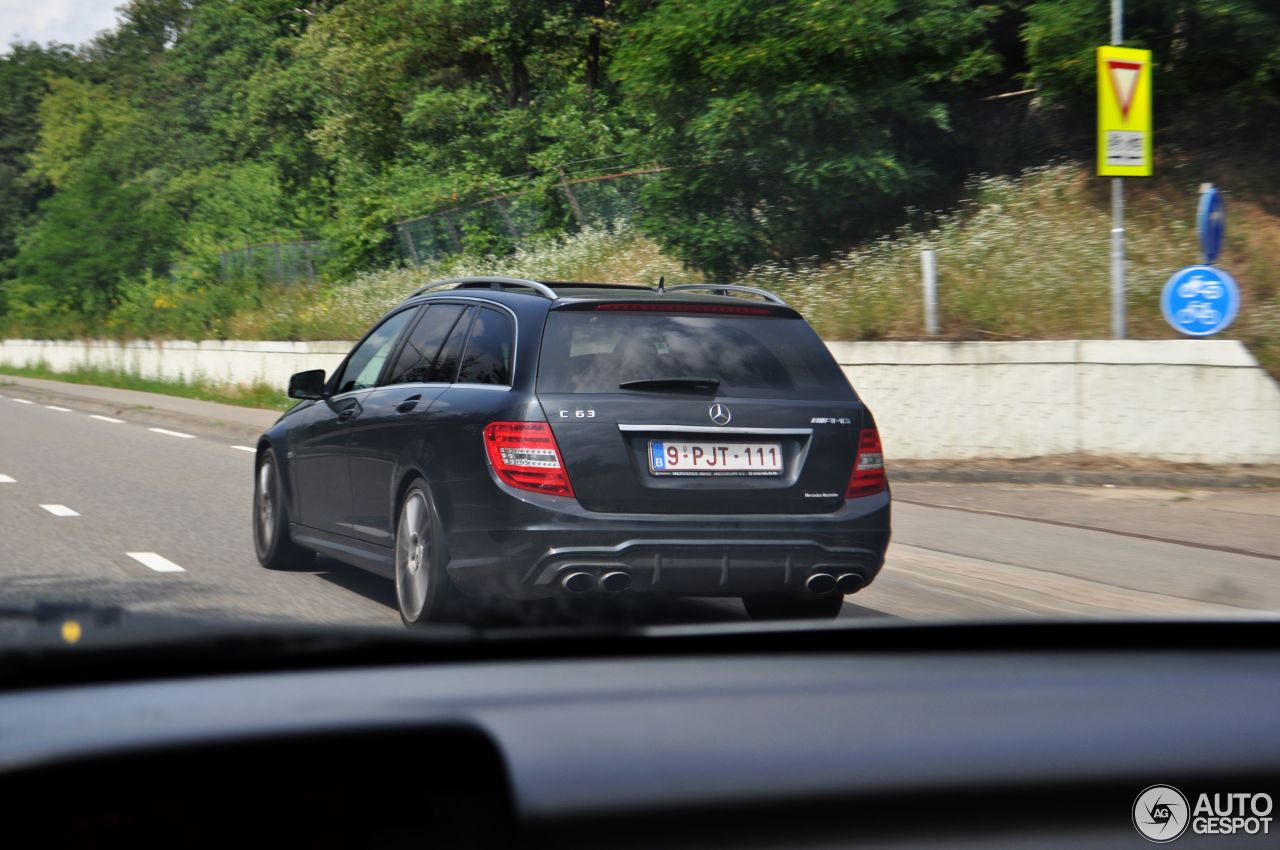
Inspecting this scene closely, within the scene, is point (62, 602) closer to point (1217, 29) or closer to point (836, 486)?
point (836, 486)

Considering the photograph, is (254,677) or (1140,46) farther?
(1140,46)

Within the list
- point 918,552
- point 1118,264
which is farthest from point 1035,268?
point 918,552

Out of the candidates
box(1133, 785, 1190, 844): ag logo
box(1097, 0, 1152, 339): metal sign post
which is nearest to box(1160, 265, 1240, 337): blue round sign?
box(1097, 0, 1152, 339): metal sign post

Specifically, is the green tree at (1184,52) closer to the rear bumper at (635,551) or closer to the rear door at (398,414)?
the rear door at (398,414)

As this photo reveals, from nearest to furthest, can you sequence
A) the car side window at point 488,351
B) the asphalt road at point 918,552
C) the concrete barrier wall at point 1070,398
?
the car side window at point 488,351 → the asphalt road at point 918,552 → the concrete barrier wall at point 1070,398

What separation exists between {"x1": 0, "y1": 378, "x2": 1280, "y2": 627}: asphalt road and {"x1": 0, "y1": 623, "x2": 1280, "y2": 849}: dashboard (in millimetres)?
2858

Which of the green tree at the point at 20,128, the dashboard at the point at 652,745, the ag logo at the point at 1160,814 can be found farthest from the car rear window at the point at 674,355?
the green tree at the point at 20,128

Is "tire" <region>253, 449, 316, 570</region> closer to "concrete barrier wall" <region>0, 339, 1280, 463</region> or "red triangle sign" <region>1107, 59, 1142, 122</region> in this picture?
"concrete barrier wall" <region>0, 339, 1280, 463</region>

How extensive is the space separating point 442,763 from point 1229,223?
1787cm

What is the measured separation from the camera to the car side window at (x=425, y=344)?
7625mm

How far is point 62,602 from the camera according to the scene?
7.66 ft

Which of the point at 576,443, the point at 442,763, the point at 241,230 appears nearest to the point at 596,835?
the point at 442,763

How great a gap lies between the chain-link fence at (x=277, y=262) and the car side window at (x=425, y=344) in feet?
106

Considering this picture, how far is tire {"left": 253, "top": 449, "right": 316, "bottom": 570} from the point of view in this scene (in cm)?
925
